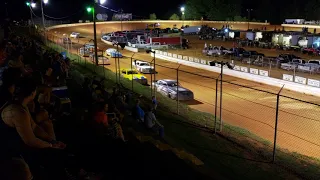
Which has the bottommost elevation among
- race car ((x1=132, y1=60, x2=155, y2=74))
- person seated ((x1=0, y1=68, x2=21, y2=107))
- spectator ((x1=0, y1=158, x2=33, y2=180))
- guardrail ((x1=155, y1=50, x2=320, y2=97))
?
guardrail ((x1=155, y1=50, x2=320, y2=97))

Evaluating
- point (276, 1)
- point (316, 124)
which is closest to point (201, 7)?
point (276, 1)

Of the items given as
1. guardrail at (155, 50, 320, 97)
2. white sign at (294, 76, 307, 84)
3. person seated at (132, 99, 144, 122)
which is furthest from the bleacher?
white sign at (294, 76, 307, 84)

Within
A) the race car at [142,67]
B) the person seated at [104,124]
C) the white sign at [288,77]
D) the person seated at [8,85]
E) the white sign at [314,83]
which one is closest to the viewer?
the person seated at [8,85]

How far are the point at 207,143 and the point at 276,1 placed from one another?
12725cm

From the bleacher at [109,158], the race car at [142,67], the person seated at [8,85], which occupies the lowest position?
the race car at [142,67]

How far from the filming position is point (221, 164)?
982cm

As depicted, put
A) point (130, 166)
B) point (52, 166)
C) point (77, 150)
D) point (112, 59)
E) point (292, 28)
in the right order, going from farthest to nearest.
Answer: point (292, 28) → point (112, 59) → point (77, 150) → point (130, 166) → point (52, 166)

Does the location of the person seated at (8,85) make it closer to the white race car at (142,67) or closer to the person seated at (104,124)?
the person seated at (104,124)

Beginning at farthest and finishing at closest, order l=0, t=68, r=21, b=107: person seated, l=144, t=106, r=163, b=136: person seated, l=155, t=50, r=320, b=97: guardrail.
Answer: l=155, t=50, r=320, b=97: guardrail, l=144, t=106, r=163, b=136: person seated, l=0, t=68, r=21, b=107: person seated

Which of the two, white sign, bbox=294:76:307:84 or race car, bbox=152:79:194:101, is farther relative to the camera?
white sign, bbox=294:76:307:84

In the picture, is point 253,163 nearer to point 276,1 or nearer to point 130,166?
point 130,166

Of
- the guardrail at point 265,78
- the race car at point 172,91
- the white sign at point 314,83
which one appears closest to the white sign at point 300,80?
the guardrail at point 265,78

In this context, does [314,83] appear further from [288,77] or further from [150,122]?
[150,122]

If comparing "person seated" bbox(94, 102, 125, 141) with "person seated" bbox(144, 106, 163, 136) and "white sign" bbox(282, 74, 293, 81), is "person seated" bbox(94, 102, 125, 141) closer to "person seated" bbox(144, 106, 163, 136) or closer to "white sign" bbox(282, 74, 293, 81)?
"person seated" bbox(144, 106, 163, 136)
